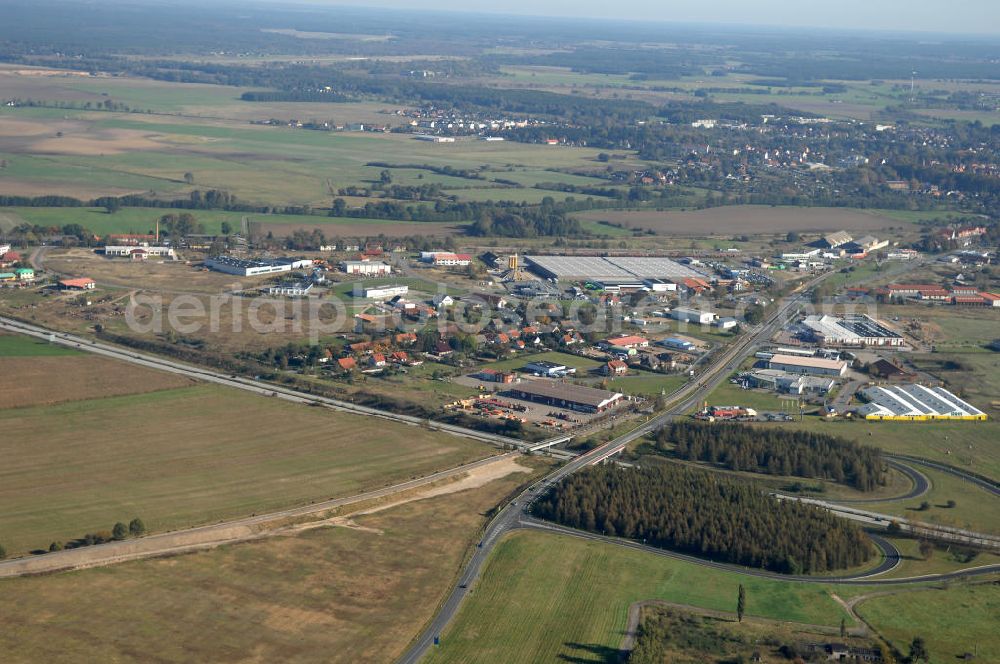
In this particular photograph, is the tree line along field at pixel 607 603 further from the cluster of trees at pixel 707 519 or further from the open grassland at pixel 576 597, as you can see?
the cluster of trees at pixel 707 519

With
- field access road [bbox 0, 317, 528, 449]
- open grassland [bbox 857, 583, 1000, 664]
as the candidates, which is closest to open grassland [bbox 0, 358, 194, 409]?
field access road [bbox 0, 317, 528, 449]

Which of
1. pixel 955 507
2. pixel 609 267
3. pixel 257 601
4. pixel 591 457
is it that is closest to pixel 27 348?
pixel 591 457

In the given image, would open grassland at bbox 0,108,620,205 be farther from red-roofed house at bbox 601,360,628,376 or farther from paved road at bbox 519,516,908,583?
paved road at bbox 519,516,908,583

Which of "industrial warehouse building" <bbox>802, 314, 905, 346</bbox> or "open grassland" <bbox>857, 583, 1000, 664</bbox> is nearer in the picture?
"open grassland" <bbox>857, 583, 1000, 664</bbox>

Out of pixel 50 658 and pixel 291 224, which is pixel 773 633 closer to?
pixel 50 658

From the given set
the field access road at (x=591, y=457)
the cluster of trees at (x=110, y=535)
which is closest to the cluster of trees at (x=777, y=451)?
the field access road at (x=591, y=457)

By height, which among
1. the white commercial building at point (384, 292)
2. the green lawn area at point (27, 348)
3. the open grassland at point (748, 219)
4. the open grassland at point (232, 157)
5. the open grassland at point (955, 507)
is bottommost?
the open grassland at point (955, 507)

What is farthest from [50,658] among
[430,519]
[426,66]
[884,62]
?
[884,62]
